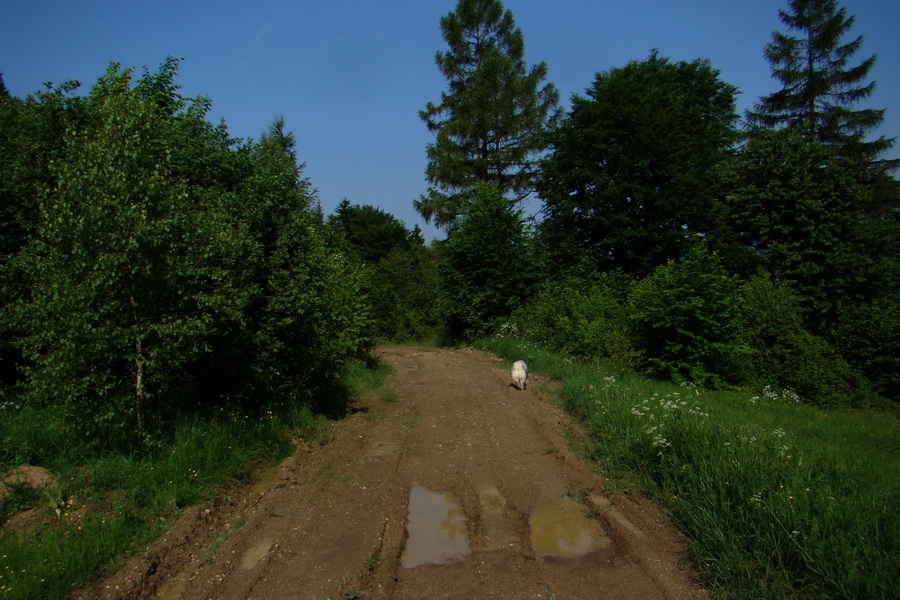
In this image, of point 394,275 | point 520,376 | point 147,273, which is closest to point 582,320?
point 520,376

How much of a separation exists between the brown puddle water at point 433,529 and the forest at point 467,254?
2513mm

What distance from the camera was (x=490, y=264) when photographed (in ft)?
72.0

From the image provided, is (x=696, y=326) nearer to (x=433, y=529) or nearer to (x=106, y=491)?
(x=433, y=529)

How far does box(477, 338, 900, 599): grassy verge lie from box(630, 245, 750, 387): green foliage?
577 cm

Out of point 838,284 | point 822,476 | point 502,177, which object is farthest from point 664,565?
point 502,177

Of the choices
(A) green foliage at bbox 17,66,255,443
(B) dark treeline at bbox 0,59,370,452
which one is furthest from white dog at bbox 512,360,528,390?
(A) green foliage at bbox 17,66,255,443

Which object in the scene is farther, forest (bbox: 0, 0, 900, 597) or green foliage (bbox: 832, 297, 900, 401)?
green foliage (bbox: 832, 297, 900, 401)

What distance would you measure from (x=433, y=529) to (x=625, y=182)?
21.1m

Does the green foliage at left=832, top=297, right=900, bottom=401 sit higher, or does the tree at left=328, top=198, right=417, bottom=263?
the tree at left=328, top=198, right=417, bottom=263

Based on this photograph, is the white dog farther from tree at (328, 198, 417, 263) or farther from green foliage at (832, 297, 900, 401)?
tree at (328, 198, 417, 263)

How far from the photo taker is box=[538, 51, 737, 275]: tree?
23.3m

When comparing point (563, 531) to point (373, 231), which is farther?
point (373, 231)

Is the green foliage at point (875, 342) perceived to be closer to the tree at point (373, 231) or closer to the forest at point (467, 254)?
the forest at point (467, 254)

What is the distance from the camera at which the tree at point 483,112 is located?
28203 millimetres
